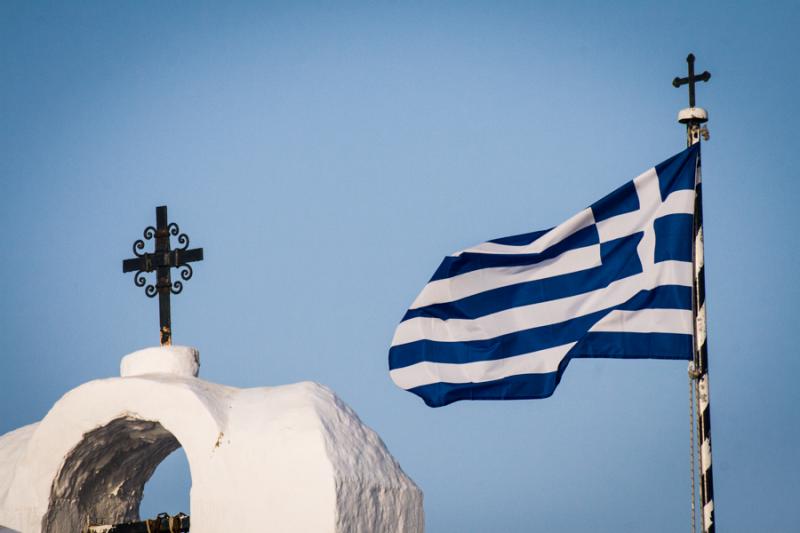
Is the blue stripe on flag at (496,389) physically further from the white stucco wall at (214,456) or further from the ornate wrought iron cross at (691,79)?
the ornate wrought iron cross at (691,79)

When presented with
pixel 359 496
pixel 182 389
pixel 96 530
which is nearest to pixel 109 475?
pixel 96 530

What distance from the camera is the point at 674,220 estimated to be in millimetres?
11922

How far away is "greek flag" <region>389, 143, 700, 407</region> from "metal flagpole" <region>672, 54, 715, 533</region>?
94 millimetres

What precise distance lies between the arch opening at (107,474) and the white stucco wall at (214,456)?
0.05 feet

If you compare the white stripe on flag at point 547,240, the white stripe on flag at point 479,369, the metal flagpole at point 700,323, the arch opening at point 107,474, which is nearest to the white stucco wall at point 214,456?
the arch opening at point 107,474

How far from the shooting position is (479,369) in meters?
12.4

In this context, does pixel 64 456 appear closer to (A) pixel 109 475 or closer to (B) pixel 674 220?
(A) pixel 109 475

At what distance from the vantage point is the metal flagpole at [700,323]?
11109 millimetres

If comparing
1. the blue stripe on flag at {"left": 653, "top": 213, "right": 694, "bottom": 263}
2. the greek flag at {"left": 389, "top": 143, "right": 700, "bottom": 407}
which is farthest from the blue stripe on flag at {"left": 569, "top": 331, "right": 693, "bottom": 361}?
the blue stripe on flag at {"left": 653, "top": 213, "right": 694, "bottom": 263}

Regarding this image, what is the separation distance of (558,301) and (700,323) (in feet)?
4.36

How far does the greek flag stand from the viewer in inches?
466

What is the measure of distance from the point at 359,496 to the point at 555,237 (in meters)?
2.71

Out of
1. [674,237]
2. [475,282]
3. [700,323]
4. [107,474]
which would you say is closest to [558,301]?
[475,282]

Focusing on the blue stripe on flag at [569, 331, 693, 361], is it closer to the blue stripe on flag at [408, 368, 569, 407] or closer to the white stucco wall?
the blue stripe on flag at [408, 368, 569, 407]
